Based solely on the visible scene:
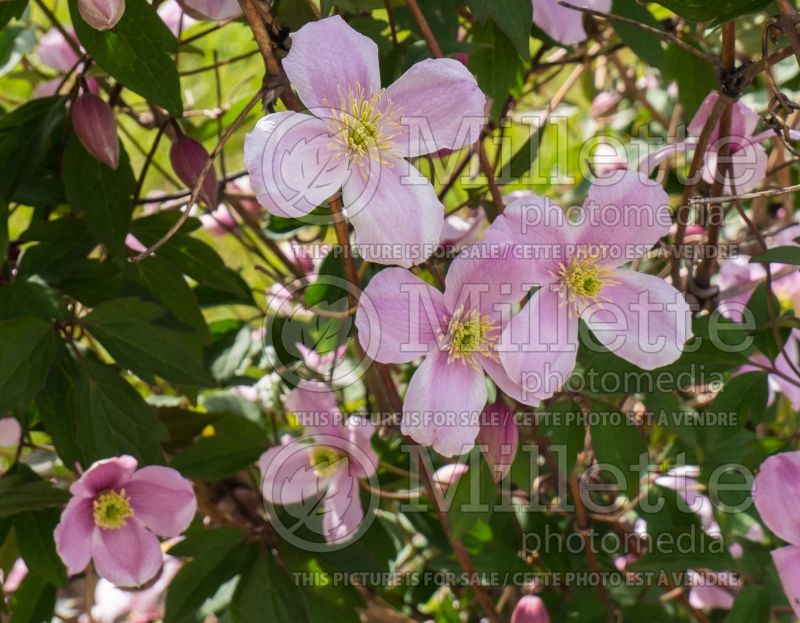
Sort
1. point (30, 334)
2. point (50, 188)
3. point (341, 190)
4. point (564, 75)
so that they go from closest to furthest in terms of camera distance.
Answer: point (341, 190), point (30, 334), point (50, 188), point (564, 75)

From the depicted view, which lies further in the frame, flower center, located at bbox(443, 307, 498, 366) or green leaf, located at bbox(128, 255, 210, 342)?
green leaf, located at bbox(128, 255, 210, 342)

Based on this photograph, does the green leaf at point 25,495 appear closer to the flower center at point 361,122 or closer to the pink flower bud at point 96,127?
the pink flower bud at point 96,127

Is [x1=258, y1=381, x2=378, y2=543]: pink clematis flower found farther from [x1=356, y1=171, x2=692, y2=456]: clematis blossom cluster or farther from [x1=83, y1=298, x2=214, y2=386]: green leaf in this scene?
[x1=356, y1=171, x2=692, y2=456]: clematis blossom cluster

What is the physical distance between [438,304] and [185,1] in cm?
29

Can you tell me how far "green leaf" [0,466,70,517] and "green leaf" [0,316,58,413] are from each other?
8 centimetres

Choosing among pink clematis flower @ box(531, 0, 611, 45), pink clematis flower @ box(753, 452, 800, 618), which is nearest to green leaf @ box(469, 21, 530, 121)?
pink clematis flower @ box(531, 0, 611, 45)

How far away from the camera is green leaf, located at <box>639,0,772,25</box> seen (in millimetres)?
601

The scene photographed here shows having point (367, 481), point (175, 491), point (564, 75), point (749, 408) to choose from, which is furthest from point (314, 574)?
point (564, 75)

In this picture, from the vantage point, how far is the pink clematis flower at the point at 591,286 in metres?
0.62

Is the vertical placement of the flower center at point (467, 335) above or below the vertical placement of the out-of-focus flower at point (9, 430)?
above

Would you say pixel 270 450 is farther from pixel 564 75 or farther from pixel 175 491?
pixel 564 75

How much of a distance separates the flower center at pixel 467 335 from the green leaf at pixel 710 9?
8.5 inches

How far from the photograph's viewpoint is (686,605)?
0.97 metres

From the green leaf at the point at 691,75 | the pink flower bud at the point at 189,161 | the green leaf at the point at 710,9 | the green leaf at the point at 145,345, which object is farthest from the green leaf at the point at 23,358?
the green leaf at the point at 691,75
